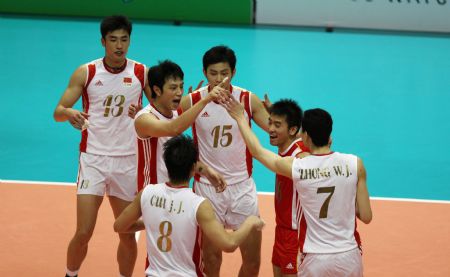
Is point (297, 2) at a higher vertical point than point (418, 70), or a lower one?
higher

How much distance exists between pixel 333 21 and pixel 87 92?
44.2 ft

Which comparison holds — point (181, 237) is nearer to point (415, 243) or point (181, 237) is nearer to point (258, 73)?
point (415, 243)

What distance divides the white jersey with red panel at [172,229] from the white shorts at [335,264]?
1.01m

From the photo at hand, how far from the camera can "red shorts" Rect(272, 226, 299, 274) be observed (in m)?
7.49

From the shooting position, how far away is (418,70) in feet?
59.9

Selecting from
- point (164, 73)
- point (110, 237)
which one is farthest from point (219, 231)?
point (110, 237)

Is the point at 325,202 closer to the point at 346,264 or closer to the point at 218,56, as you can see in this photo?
the point at 346,264

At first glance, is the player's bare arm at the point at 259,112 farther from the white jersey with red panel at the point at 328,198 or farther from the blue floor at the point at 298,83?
the blue floor at the point at 298,83

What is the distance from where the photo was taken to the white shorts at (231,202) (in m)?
7.99

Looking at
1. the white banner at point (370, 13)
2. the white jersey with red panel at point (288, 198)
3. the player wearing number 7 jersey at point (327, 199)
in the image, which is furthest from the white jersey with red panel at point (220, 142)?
the white banner at point (370, 13)

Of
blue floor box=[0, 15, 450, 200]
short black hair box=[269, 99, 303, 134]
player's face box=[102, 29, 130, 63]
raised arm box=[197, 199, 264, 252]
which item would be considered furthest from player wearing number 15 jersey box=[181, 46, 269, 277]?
blue floor box=[0, 15, 450, 200]

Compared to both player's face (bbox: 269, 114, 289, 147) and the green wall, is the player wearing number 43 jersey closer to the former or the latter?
player's face (bbox: 269, 114, 289, 147)

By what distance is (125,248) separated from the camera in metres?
8.70

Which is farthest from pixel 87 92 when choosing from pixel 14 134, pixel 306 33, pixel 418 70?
pixel 306 33
